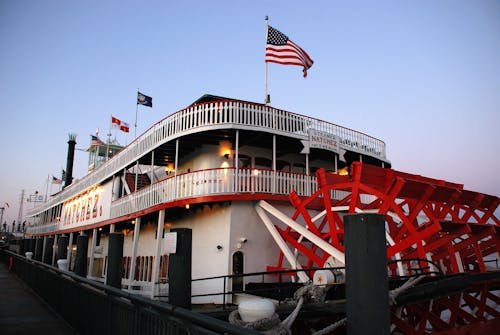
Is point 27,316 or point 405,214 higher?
point 405,214

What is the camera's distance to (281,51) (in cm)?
1217

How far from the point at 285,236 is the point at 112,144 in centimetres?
2300

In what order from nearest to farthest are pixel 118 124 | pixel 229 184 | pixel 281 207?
pixel 229 184 < pixel 281 207 < pixel 118 124

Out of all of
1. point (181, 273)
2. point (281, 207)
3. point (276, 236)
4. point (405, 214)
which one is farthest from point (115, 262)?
point (405, 214)

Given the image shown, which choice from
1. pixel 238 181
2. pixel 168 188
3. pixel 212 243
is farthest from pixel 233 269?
pixel 168 188

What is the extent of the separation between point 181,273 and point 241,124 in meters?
6.68

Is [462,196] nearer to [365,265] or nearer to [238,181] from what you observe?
[238,181]

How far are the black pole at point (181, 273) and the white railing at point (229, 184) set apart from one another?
18.9 feet

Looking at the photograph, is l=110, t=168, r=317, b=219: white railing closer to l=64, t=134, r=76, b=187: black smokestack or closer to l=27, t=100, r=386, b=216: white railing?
l=27, t=100, r=386, b=216: white railing

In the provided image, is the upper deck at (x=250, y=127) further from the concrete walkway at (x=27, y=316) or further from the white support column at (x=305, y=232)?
the concrete walkway at (x=27, y=316)

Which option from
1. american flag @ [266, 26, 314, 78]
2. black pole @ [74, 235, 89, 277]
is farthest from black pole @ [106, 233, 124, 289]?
american flag @ [266, 26, 314, 78]

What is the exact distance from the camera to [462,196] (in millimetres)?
10125

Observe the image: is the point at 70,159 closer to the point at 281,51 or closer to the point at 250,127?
the point at 281,51

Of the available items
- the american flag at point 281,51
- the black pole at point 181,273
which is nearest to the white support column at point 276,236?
the american flag at point 281,51
